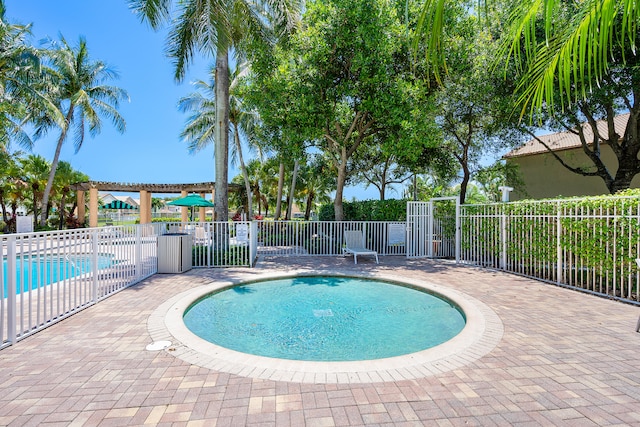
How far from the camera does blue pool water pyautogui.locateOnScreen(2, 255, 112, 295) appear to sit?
422 centimetres

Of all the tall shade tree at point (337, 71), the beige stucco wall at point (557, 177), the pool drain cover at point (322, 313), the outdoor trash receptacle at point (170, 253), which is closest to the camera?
the pool drain cover at point (322, 313)

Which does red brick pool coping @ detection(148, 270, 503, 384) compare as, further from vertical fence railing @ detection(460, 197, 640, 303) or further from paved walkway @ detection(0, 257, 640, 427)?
vertical fence railing @ detection(460, 197, 640, 303)

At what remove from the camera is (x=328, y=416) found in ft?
8.57

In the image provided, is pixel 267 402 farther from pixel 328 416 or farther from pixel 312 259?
pixel 312 259

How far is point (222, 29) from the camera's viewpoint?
31.9 ft

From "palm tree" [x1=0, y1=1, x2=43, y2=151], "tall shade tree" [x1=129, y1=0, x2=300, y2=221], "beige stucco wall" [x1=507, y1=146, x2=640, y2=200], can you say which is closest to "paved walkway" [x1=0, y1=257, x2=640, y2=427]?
"tall shade tree" [x1=129, y1=0, x2=300, y2=221]

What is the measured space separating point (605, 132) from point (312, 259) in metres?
17.3

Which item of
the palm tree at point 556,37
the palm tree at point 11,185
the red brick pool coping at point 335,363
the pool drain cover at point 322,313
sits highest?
the palm tree at point 11,185

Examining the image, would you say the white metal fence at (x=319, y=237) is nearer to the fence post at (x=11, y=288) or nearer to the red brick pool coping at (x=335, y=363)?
the red brick pool coping at (x=335, y=363)

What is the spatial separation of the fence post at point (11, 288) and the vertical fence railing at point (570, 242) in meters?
9.64

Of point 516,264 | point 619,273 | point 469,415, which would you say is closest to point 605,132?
point 516,264

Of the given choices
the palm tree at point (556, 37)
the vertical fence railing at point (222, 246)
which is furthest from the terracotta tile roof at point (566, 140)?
the palm tree at point (556, 37)

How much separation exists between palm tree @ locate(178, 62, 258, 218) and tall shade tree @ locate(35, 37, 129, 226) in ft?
15.7

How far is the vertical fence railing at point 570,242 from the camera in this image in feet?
20.0
